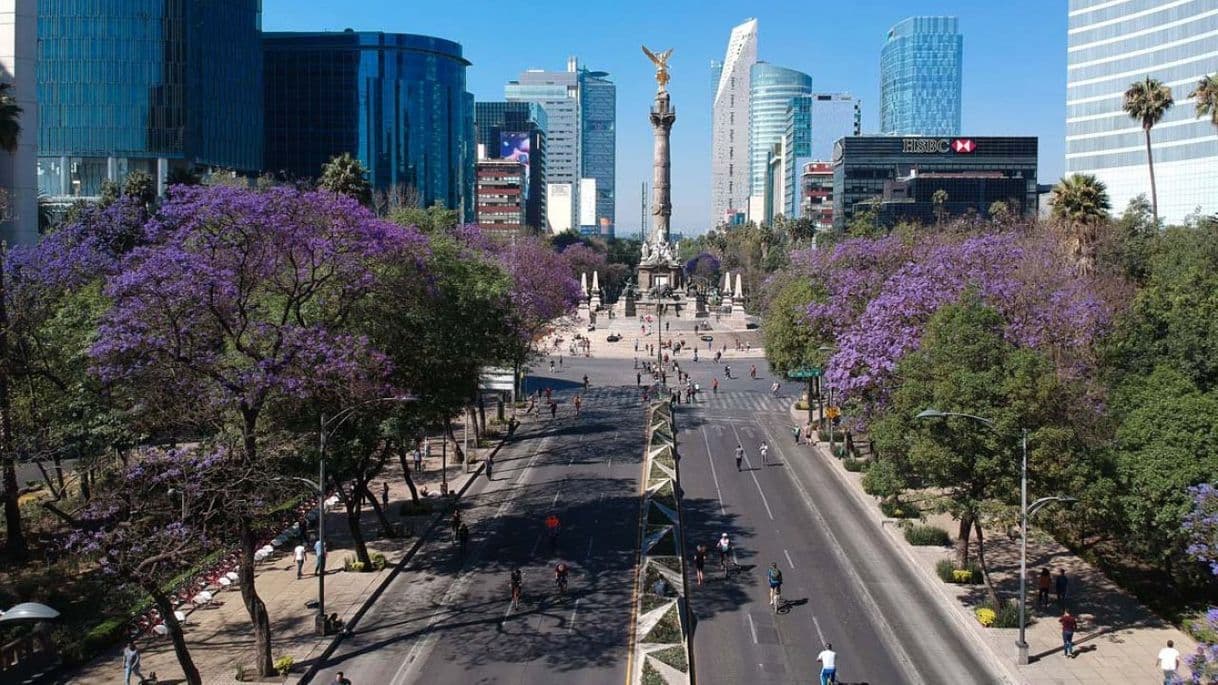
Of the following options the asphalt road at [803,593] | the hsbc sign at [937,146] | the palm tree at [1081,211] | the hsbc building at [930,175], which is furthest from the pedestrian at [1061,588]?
the hsbc sign at [937,146]

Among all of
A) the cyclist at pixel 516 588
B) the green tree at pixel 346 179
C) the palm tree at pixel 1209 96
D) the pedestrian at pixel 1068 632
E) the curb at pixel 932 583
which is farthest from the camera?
the green tree at pixel 346 179

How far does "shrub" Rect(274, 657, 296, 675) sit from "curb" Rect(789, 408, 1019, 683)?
18.4 meters

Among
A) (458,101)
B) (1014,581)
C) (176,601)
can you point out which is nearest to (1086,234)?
(1014,581)

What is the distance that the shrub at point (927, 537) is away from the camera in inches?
1394

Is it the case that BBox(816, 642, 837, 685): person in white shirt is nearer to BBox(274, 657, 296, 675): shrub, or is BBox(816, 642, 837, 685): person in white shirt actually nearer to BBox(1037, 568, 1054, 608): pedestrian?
BBox(1037, 568, 1054, 608): pedestrian

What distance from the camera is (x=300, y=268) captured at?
32125 mm

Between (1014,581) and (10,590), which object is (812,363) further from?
(10,590)

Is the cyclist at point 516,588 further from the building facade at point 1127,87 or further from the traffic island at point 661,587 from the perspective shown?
the building facade at point 1127,87

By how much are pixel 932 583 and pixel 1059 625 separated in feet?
14.3

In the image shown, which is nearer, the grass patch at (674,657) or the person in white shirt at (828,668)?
the person in white shirt at (828,668)

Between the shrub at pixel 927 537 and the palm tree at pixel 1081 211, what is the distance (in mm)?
18492

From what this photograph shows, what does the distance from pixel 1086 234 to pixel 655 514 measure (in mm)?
26026

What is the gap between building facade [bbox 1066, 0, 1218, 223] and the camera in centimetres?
8256

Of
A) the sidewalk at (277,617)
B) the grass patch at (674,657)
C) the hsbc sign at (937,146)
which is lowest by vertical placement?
the sidewalk at (277,617)
